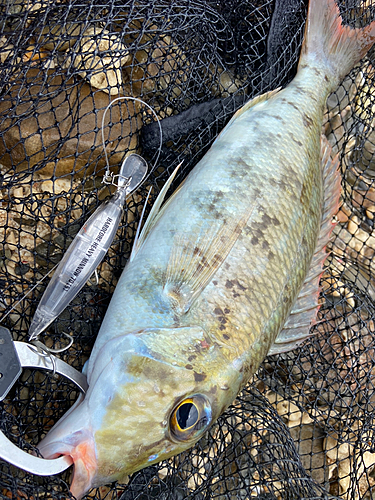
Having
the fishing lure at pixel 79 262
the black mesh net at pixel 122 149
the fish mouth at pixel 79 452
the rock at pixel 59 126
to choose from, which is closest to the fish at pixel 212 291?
the fish mouth at pixel 79 452

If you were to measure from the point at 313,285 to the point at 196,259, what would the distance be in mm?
864

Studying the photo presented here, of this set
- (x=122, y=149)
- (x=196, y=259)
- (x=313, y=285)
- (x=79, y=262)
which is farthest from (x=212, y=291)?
(x=122, y=149)

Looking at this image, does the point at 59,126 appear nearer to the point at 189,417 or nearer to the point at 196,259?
the point at 196,259

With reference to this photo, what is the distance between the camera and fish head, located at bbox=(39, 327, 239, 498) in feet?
5.31

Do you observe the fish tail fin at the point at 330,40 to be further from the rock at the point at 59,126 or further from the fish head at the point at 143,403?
the fish head at the point at 143,403

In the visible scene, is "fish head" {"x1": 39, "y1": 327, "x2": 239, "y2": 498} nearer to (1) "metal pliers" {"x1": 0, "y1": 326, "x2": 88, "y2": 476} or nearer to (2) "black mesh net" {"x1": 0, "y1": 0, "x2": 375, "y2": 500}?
(1) "metal pliers" {"x1": 0, "y1": 326, "x2": 88, "y2": 476}

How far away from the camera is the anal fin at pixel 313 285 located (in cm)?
231

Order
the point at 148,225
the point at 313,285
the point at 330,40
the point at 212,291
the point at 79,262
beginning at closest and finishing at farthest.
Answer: the point at 212,291 < the point at 79,262 < the point at 148,225 < the point at 313,285 < the point at 330,40

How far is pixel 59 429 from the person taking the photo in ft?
5.46

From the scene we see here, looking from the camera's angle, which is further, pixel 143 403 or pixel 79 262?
pixel 79 262

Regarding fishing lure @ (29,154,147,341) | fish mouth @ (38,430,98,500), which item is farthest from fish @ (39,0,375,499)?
fishing lure @ (29,154,147,341)

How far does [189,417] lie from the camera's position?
172 centimetres

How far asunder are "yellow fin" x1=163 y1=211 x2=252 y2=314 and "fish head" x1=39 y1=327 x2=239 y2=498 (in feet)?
0.57

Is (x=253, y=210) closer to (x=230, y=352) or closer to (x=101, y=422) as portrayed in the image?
(x=230, y=352)
